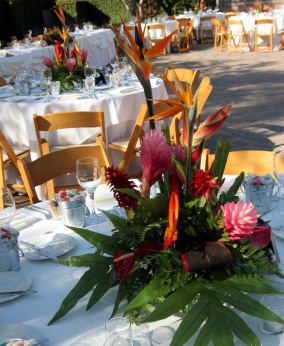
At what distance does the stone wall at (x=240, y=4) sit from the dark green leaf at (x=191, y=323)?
17.8 metres

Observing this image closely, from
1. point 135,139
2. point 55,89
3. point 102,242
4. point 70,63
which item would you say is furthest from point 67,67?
point 102,242

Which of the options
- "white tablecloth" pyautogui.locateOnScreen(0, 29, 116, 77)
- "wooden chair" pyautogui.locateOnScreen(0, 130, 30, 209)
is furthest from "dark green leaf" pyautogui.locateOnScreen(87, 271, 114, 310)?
"white tablecloth" pyautogui.locateOnScreen(0, 29, 116, 77)

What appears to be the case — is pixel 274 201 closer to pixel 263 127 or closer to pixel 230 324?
pixel 230 324

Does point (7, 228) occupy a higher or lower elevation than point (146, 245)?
lower

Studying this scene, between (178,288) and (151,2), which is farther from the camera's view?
(151,2)

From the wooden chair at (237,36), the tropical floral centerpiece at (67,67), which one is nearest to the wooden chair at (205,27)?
the wooden chair at (237,36)

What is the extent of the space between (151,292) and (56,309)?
32 centimetres

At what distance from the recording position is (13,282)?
4.41 feet

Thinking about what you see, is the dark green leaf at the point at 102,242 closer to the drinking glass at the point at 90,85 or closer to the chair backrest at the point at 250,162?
the chair backrest at the point at 250,162

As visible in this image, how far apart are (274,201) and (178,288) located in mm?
742

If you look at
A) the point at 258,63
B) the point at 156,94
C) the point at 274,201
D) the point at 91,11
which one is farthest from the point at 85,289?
the point at 91,11

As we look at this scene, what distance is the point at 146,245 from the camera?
108 cm

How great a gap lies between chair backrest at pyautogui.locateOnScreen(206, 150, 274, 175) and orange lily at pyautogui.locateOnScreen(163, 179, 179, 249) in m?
1.12

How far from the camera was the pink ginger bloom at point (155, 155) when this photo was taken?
1.02 m
